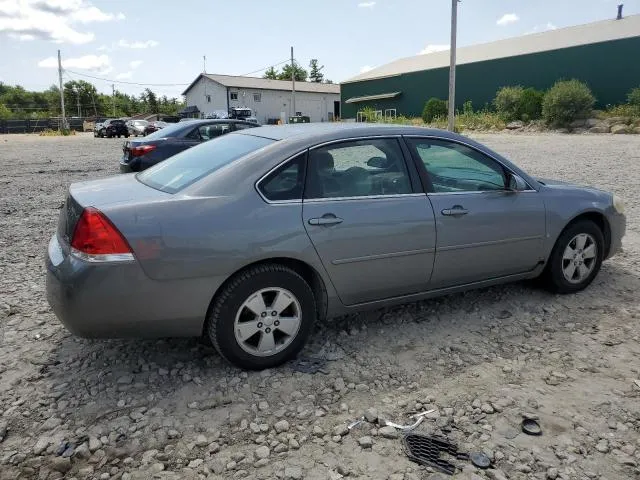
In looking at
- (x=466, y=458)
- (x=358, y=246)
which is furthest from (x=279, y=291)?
(x=466, y=458)

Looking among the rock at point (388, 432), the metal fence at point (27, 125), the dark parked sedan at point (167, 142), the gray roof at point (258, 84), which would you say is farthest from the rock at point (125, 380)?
the metal fence at point (27, 125)

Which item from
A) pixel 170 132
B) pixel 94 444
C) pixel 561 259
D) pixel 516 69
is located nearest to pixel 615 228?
pixel 561 259

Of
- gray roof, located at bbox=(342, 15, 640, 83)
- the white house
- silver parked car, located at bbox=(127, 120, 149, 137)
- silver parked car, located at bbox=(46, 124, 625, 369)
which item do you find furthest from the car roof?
the white house

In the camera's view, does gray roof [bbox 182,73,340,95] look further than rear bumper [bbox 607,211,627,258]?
Yes

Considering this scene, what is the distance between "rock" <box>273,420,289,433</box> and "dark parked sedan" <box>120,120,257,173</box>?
6525mm

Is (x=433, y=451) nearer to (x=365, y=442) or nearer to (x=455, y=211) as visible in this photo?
(x=365, y=442)

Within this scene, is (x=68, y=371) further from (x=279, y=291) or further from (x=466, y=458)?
(x=466, y=458)

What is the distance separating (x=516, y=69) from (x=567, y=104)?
30.1 ft

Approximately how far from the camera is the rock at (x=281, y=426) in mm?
2766

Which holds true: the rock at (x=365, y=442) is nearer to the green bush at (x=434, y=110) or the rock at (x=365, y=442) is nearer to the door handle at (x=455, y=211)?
the door handle at (x=455, y=211)

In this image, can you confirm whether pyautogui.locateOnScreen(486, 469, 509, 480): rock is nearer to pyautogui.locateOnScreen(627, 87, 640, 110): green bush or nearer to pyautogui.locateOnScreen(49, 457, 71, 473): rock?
pyautogui.locateOnScreen(49, 457, 71, 473): rock

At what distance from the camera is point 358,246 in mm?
3447

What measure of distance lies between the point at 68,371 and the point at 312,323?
159 cm

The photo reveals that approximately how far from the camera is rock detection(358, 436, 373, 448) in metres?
2.63
